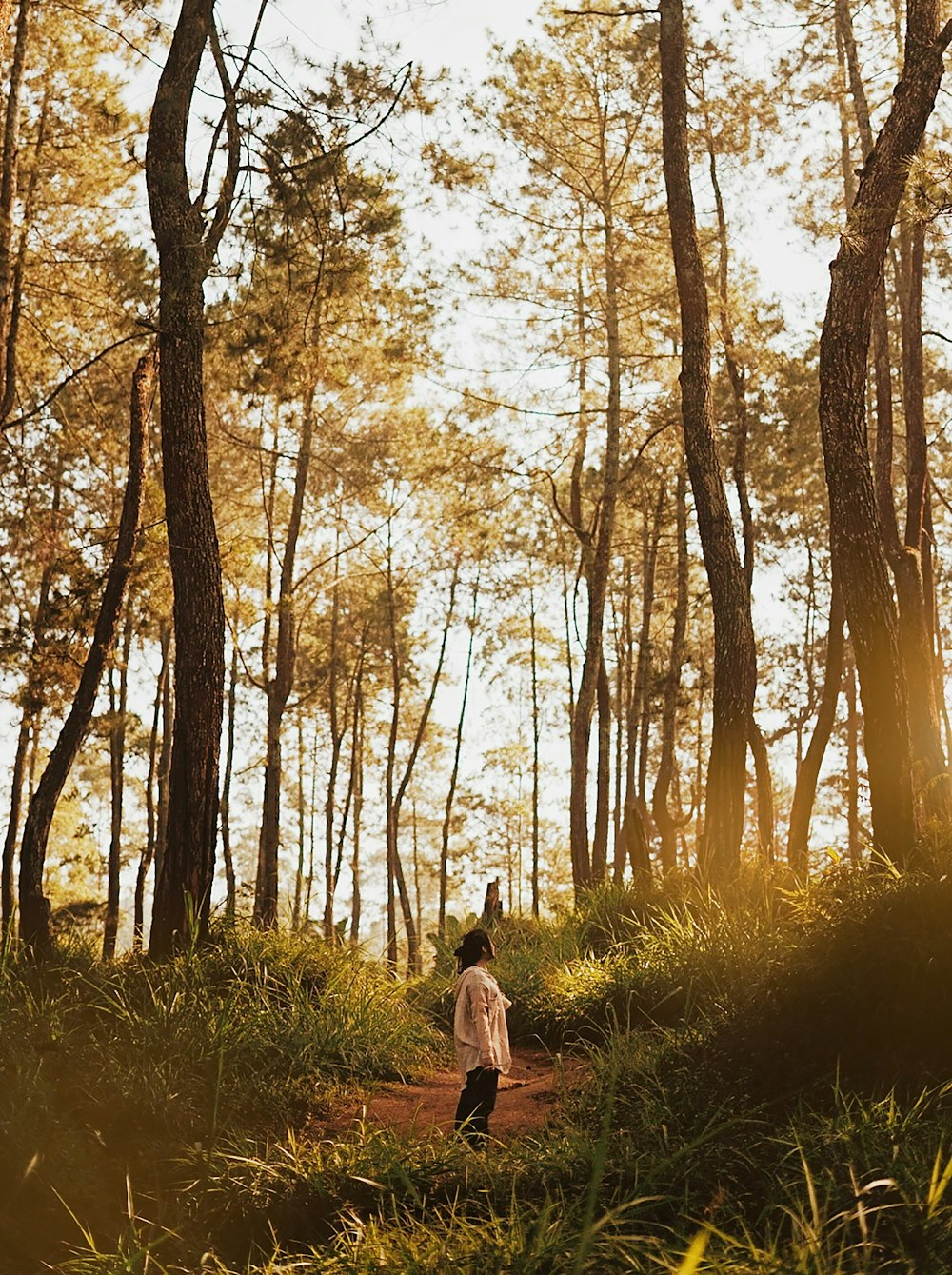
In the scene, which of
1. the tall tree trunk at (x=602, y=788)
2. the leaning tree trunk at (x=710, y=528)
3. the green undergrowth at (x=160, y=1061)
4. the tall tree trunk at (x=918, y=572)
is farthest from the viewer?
the tall tree trunk at (x=602, y=788)

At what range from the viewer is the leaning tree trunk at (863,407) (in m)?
7.02

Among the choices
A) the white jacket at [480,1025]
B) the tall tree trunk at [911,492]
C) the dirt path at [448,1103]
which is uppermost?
the tall tree trunk at [911,492]

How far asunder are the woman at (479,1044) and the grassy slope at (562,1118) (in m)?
0.57

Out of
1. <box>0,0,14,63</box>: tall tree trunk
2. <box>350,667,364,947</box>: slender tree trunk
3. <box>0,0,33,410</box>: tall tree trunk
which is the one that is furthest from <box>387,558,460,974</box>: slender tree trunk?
<box>0,0,14,63</box>: tall tree trunk

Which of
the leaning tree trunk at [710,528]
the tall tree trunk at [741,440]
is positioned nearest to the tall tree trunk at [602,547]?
the tall tree trunk at [741,440]

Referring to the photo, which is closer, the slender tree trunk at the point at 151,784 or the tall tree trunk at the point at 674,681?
the tall tree trunk at the point at 674,681

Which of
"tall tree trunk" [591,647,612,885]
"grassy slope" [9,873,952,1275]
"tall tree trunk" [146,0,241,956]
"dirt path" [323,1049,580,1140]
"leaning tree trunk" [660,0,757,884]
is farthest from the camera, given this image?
"tall tree trunk" [591,647,612,885]

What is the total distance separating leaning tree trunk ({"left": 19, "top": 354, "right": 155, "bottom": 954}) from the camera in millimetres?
7941

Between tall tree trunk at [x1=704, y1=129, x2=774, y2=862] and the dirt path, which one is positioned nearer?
the dirt path

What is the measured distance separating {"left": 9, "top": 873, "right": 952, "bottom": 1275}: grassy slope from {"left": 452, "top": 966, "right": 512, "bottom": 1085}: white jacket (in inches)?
22.1

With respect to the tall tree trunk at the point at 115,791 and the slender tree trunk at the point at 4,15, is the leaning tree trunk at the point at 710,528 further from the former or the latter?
the tall tree trunk at the point at 115,791

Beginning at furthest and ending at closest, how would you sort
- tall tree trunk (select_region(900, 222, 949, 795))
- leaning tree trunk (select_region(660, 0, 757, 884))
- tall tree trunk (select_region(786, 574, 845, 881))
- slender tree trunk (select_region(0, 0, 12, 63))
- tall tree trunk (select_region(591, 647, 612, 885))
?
tall tree trunk (select_region(591, 647, 612, 885)), tall tree trunk (select_region(900, 222, 949, 795)), tall tree trunk (select_region(786, 574, 845, 881)), leaning tree trunk (select_region(660, 0, 757, 884)), slender tree trunk (select_region(0, 0, 12, 63))

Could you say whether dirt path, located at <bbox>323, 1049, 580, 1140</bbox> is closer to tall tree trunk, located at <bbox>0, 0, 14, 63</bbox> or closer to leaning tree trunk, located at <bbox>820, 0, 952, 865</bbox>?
leaning tree trunk, located at <bbox>820, 0, 952, 865</bbox>

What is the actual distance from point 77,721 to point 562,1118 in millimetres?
5266
